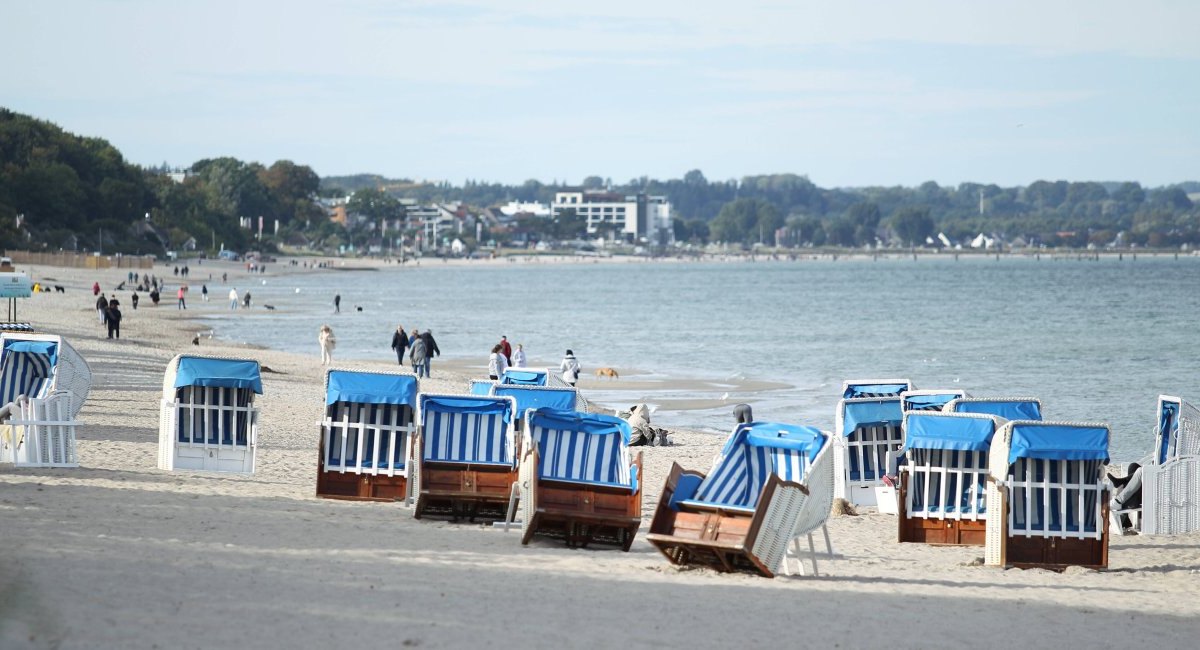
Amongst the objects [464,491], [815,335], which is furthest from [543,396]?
[815,335]

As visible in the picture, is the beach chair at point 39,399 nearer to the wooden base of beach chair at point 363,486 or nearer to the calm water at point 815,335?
the wooden base of beach chair at point 363,486

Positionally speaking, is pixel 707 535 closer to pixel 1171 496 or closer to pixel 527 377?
pixel 1171 496

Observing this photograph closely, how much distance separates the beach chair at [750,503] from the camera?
10.8 m

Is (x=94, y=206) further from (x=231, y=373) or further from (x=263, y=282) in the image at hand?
(x=231, y=373)

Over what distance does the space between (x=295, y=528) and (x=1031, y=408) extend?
798 cm

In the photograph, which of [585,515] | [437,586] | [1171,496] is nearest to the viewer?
[437,586]

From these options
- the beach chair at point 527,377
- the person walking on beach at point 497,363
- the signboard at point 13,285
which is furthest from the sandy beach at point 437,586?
the signboard at point 13,285

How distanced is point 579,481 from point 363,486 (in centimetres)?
297

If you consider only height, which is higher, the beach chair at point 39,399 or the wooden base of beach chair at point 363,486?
the beach chair at point 39,399

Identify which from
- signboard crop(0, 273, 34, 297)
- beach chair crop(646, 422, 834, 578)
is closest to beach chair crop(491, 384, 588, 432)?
beach chair crop(646, 422, 834, 578)

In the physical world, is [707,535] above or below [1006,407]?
below

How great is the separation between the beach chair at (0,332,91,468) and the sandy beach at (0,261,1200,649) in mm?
346

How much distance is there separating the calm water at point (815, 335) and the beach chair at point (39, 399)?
1366 cm

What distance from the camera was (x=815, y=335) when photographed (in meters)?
59.4
